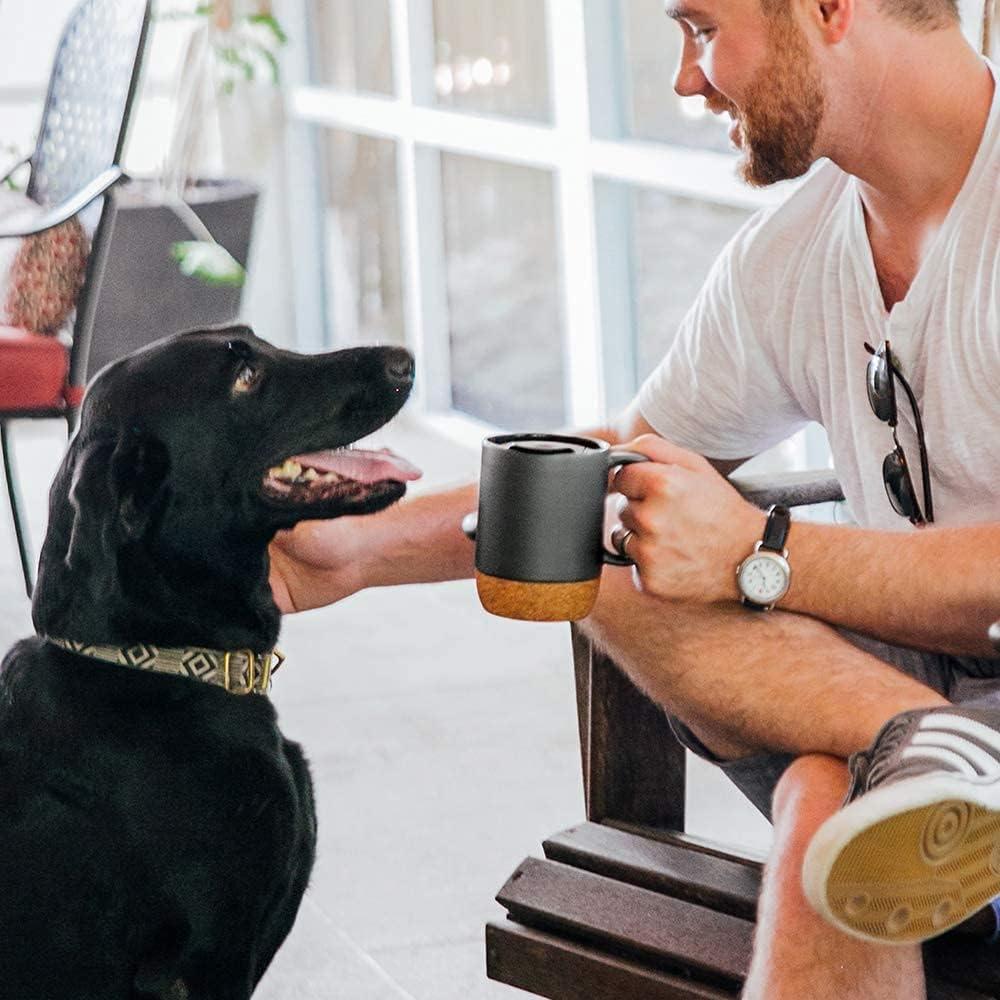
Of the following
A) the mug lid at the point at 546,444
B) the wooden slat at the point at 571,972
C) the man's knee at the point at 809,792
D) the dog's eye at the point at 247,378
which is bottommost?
the wooden slat at the point at 571,972

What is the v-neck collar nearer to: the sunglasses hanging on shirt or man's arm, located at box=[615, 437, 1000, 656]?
the sunglasses hanging on shirt

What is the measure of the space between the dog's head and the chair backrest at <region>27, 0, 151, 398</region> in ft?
6.32

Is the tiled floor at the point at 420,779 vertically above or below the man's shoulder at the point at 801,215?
below

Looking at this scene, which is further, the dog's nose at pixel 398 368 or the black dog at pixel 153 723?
the dog's nose at pixel 398 368

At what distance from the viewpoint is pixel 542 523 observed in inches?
55.4

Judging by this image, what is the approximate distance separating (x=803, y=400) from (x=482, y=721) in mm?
1273

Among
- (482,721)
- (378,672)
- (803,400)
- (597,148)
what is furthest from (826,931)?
(597,148)

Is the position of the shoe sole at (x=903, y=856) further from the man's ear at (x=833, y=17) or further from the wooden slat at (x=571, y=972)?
the man's ear at (x=833, y=17)

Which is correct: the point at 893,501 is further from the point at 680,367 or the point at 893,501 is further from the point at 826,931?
the point at 826,931

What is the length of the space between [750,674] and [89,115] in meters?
2.68

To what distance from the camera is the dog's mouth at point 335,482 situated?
62.8 inches

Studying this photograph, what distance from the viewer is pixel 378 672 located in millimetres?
3244

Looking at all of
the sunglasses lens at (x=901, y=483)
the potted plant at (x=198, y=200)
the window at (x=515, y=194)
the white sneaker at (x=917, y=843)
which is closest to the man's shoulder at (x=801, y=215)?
the sunglasses lens at (x=901, y=483)

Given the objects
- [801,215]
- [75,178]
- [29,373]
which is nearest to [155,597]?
[801,215]
